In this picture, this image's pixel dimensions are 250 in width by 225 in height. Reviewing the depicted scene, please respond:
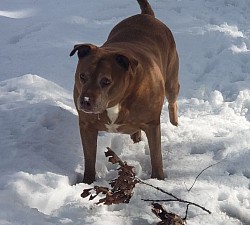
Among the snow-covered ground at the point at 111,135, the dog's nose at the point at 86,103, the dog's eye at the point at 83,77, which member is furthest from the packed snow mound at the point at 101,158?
the dog's eye at the point at 83,77

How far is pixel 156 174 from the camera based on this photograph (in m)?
4.02

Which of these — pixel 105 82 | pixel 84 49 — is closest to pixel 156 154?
pixel 105 82

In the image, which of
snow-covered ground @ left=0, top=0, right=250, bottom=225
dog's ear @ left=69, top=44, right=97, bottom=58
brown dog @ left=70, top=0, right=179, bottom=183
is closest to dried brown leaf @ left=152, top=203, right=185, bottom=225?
snow-covered ground @ left=0, top=0, right=250, bottom=225

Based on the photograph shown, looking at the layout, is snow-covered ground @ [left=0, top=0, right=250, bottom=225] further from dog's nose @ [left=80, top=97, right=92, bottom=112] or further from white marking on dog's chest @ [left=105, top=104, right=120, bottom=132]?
dog's nose @ [left=80, top=97, right=92, bottom=112]

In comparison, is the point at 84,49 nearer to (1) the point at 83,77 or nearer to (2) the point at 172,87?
(1) the point at 83,77

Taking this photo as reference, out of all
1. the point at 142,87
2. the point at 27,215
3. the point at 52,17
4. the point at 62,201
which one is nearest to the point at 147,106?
the point at 142,87

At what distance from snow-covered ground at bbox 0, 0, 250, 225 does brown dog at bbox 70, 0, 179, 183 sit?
314 mm

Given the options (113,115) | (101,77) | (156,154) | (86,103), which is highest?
(101,77)

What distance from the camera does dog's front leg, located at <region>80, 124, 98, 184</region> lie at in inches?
155

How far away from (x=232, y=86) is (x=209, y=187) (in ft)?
7.16

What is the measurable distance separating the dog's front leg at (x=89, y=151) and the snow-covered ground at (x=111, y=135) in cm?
10

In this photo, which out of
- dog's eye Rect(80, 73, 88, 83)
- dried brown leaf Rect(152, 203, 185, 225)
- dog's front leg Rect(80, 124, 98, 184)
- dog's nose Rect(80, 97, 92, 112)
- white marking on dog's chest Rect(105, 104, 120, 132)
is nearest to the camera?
dried brown leaf Rect(152, 203, 185, 225)

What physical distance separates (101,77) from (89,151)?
0.79 metres

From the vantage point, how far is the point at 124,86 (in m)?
3.54
